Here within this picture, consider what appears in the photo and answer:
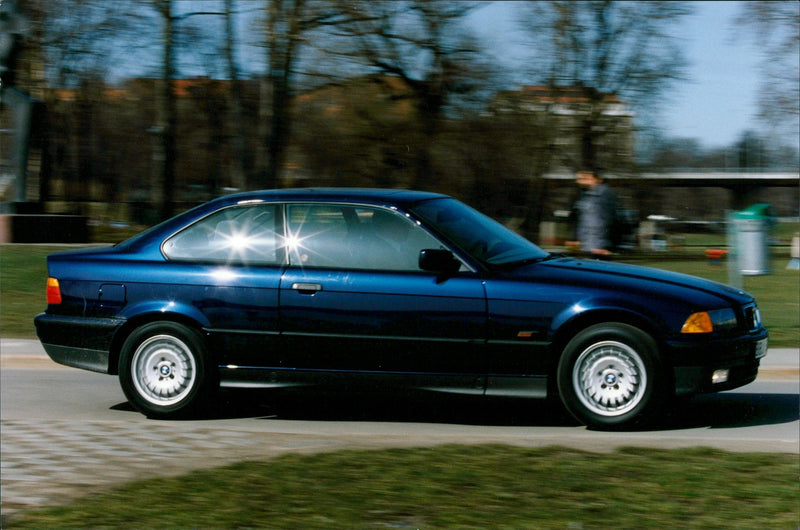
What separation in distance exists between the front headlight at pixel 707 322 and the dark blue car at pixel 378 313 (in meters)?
0.01

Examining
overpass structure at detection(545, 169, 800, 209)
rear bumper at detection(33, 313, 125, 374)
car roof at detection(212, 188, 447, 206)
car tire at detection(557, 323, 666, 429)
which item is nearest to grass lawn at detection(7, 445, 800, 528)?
car tire at detection(557, 323, 666, 429)

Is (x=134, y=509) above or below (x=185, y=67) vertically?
below

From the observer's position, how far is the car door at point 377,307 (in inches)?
264

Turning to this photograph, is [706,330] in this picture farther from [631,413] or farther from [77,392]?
[77,392]

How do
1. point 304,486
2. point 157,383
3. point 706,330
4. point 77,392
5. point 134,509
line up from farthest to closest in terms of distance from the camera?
point 77,392 < point 157,383 < point 706,330 < point 304,486 < point 134,509

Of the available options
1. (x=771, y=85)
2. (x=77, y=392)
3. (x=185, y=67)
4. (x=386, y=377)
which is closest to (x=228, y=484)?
(x=386, y=377)

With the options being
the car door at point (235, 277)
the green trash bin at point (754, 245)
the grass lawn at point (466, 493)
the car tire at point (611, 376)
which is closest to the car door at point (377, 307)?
the car door at point (235, 277)

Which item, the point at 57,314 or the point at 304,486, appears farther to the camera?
the point at 57,314

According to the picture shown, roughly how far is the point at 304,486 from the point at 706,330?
2.93 metres

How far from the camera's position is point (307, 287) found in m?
6.91

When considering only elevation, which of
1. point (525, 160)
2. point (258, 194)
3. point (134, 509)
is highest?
point (525, 160)

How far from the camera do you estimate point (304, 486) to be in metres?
4.96

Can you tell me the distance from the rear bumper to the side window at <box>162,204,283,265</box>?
0.68 m

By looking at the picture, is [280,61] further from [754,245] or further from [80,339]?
[80,339]
